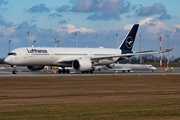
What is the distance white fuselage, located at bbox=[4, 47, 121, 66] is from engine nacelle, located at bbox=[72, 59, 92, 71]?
2031 millimetres

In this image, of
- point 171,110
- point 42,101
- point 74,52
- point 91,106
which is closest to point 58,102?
point 42,101

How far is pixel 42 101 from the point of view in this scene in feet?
93.2

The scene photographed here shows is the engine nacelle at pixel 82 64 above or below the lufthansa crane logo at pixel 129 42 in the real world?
below

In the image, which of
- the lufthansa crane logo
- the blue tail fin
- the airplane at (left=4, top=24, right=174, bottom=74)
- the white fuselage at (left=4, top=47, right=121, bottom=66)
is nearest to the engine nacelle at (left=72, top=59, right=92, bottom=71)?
the airplane at (left=4, top=24, right=174, bottom=74)

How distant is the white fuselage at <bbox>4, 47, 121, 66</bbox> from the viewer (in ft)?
232

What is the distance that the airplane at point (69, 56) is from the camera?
70.8 metres

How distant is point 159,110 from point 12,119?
7373 mm

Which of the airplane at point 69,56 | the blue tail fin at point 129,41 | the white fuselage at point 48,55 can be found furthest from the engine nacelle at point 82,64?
the blue tail fin at point 129,41

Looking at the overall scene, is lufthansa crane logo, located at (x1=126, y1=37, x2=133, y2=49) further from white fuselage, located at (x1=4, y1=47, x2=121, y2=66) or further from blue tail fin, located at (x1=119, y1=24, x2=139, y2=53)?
white fuselage, located at (x1=4, y1=47, x2=121, y2=66)

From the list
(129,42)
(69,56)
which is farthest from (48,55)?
(129,42)

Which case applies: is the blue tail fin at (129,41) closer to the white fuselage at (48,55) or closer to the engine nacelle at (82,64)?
the white fuselage at (48,55)

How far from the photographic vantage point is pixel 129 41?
83938 millimetres

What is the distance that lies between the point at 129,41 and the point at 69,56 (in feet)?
42.7

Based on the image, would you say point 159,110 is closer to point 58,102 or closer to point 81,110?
point 81,110
